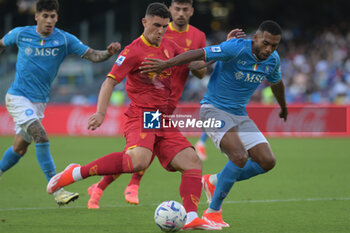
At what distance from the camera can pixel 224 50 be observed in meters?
6.26

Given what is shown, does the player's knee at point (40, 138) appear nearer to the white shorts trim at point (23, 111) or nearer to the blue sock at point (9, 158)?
the white shorts trim at point (23, 111)

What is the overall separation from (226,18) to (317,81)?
39.3ft

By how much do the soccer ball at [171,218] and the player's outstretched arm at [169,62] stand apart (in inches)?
52.0

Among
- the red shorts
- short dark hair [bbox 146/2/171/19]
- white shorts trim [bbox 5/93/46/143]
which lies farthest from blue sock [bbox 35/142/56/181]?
short dark hair [bbox 146/2/171/19]

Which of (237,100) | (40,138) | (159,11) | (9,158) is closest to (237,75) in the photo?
(237,100)

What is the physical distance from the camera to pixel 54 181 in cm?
608

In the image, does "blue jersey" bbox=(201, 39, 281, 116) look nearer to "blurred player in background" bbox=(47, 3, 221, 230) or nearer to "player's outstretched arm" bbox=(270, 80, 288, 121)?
"player's outstretched arm" bbox=(270, 80, 288, 121)

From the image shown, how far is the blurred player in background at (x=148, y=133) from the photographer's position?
5.88 m

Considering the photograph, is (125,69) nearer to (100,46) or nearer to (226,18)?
(100,46)

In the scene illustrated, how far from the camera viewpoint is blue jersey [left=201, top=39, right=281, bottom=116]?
645 centimetres

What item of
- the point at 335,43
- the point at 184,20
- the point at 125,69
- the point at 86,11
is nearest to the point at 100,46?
the point at 86,11

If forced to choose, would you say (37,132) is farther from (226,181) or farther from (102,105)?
(226,181)

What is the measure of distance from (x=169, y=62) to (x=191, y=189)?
1.26 metres

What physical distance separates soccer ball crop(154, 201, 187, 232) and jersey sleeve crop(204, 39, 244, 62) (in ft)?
5.15
